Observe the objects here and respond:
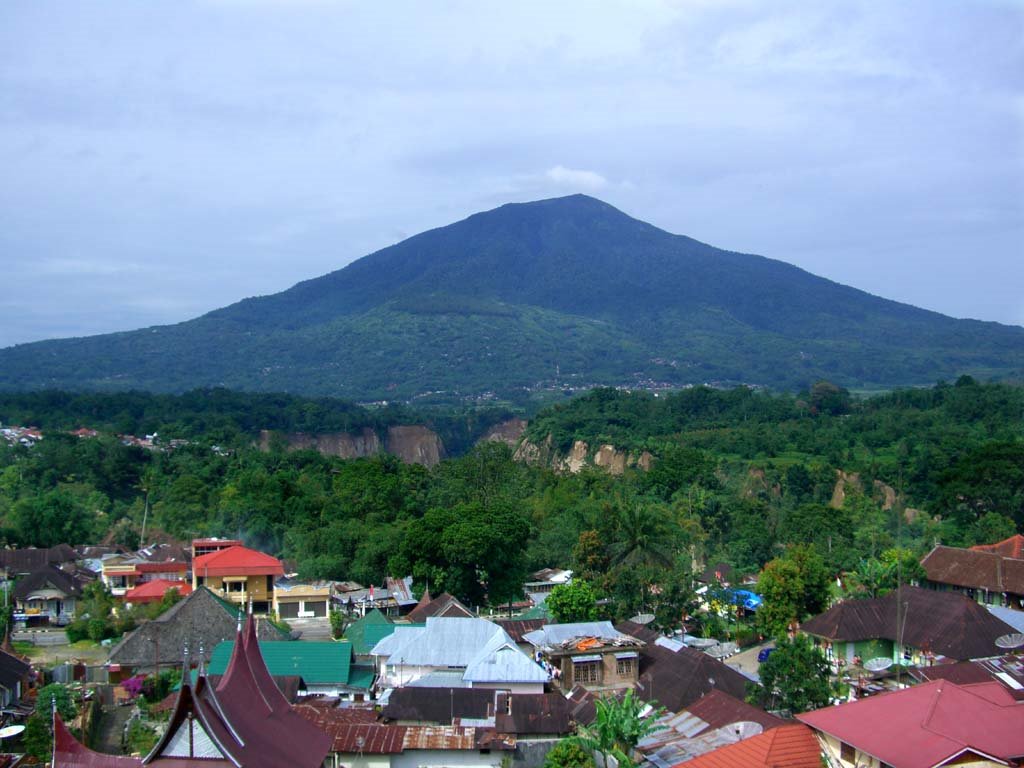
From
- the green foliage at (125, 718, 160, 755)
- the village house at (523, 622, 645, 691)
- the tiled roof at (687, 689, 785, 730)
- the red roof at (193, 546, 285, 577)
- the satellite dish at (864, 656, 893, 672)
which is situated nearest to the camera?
the tiled roof at (687, 689, 785, 730)

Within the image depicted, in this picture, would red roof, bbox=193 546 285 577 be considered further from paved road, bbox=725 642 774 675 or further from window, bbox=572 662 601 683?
paved road, bbox=725 642 774 675

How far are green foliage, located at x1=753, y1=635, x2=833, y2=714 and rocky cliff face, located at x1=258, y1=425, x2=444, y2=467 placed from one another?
51.4m

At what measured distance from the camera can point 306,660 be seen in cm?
1955

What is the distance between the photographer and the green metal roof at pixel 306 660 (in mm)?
19219

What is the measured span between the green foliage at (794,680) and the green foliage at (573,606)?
673 cm

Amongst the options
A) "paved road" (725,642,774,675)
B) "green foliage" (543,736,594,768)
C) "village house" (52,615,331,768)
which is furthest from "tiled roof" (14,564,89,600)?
"green foliage" (543,736,594,768)

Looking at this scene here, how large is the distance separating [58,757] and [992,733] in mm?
10208

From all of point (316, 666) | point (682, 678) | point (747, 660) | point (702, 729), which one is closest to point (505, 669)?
point (682, 678)

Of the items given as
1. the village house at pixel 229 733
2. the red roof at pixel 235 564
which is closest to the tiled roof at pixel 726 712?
the village house at pixel 229 733

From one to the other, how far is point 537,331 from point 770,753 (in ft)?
387

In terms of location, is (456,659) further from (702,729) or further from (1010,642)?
(1010,642)

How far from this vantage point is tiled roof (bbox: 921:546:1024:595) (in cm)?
2392

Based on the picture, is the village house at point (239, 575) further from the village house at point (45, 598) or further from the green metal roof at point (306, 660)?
the green metal roof at point (306, 660)

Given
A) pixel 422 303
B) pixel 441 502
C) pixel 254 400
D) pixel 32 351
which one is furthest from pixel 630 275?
pixel 441 502
